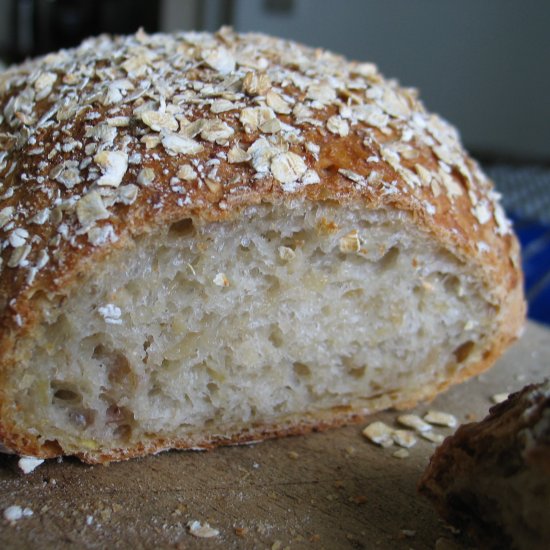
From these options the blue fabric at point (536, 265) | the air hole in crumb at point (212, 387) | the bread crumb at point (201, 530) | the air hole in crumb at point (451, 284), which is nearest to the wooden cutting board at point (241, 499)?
the bread crumb at point (201, 530)

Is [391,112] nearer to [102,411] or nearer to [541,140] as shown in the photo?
[102,411]

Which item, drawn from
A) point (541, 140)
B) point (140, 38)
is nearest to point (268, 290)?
point (140, 38)

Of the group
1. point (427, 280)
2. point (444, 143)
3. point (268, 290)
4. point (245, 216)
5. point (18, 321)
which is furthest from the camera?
point (444, 143)

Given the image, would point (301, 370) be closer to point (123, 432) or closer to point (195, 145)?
point (123, 432)

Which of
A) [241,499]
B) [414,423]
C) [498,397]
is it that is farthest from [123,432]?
[498,397]

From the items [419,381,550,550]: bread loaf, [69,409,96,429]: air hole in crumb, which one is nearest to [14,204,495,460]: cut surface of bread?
[69,409,96,429]: air hole in crumb

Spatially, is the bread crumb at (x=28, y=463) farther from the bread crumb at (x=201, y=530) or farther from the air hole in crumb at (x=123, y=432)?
the bread crumb at (x=201, y=530)
